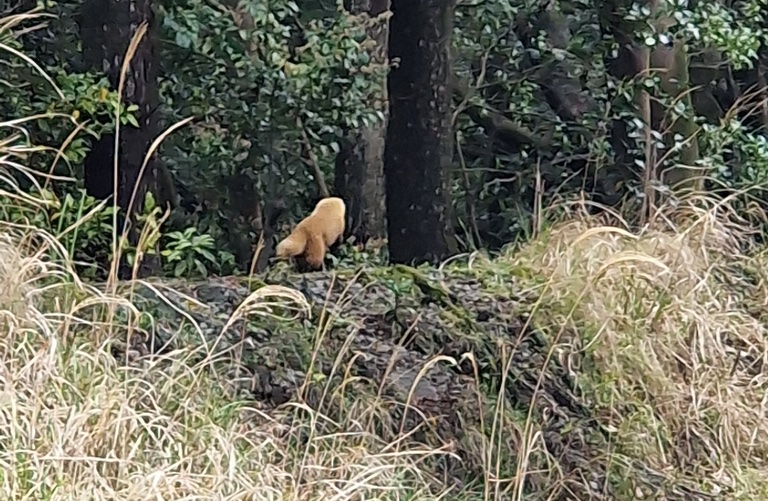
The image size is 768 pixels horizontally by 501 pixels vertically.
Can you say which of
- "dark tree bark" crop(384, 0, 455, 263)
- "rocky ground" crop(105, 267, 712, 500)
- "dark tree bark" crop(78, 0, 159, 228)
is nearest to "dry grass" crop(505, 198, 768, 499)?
"rocky ground" crop(105, 267, 712, 500)

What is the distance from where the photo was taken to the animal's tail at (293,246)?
696 cm

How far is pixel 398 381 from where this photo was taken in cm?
524

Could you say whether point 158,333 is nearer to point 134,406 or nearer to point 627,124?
point 134,406

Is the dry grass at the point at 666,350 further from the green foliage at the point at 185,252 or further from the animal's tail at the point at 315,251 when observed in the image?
the green foliage at the point at 185,252

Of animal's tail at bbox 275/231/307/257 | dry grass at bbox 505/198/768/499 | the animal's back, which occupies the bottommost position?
dry grass at bbox 505/198/768/499

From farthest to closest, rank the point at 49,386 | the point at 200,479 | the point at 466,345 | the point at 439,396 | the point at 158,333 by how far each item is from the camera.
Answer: the point at 466,345
the point at 439,396
the point at 158,333
the point at 49,386
the point at 200,479

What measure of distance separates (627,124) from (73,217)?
15.6 feet

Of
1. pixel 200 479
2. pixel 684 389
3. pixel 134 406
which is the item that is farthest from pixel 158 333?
pixel 684 389

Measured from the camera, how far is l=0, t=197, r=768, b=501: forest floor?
12.8 ft

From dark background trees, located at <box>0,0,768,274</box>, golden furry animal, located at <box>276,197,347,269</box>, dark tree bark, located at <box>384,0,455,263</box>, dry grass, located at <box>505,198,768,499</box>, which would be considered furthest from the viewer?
dark tree bark, located at <box>384,0,455,263</box>

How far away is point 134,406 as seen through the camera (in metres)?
4.09

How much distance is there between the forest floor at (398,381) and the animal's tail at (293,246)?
0.59 metres

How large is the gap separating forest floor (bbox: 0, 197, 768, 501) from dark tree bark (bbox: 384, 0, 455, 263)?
1.29 meters

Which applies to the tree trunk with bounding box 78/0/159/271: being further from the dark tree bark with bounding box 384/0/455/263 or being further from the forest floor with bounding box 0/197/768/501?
the dark tree bark with bounding box 384/0/455/263
